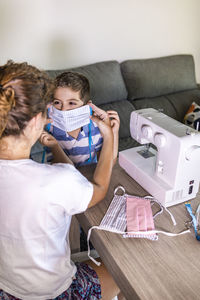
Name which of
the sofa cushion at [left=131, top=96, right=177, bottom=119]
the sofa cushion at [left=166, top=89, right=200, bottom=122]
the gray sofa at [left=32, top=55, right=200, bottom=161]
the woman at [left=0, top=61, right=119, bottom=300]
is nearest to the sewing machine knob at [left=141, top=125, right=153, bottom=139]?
the woman at [left=0, top=61, right=119, bottom=300]

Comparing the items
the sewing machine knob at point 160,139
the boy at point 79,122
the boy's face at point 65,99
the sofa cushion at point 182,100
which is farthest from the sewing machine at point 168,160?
the sofa cushion at point 182,100

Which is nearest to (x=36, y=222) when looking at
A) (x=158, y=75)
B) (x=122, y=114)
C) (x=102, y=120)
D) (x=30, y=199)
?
(x=30, y=199)

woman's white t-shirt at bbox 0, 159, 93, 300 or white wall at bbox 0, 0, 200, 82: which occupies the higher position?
white wall at bbox 0, 0, 200, 82

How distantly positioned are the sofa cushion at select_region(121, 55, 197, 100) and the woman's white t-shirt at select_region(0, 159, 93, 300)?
1945 millimetres

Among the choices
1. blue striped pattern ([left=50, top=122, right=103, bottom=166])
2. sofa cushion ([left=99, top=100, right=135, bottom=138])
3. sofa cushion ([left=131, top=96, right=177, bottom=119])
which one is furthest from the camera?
sofa cushion ([left=131, top=96, right=177, bottom=119])

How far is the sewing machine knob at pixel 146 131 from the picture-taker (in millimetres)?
1221

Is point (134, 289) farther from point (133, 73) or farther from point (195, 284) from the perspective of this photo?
point (133, 73)

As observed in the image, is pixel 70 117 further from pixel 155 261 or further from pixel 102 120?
pixel 155 261

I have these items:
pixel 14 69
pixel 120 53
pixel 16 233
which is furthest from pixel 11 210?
pixel 120 53

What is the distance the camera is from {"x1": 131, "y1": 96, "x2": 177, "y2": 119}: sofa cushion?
8.98ft

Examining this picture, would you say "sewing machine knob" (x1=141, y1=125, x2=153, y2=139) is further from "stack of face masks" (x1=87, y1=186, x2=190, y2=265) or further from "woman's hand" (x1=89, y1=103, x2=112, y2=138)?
"stack of face masks" (x1=87, y1=186, x2=190, y2=265)

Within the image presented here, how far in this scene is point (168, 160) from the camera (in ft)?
3.81

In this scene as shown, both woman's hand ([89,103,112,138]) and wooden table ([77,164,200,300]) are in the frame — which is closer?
wooden table ([77,164,200,300])

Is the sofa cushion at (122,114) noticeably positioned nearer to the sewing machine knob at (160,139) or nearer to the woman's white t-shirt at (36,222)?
the sewing machine knob at (160,139)
